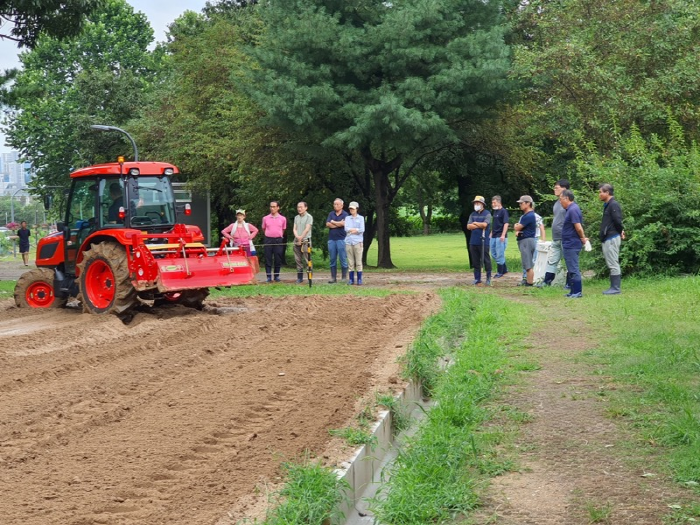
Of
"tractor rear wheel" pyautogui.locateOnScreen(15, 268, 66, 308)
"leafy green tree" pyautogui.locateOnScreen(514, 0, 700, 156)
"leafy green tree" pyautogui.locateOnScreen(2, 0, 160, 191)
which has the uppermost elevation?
"leafy green tree" pyautogui.locateOnScreen(2, 0, 160, 191)

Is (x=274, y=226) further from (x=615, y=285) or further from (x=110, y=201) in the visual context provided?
(x=615, y=285)

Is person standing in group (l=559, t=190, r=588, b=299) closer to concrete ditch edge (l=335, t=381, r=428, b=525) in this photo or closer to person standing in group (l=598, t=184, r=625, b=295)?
person standing in group (l=598, t=184, r=625, b=295)

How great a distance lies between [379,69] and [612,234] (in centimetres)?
1161

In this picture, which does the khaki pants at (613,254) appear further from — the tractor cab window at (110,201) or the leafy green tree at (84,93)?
the leafy green tree at (84,93)

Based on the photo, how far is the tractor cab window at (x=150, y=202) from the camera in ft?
50.4

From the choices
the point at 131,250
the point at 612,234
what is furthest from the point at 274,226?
the point at 612,234

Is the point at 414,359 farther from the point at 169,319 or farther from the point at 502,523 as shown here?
the point at 169,319

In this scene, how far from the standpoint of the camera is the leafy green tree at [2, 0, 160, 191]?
49575 mm

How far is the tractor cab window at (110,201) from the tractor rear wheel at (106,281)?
55cm

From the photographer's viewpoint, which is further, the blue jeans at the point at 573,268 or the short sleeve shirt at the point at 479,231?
the short sleeve shirt at the point at 479,231

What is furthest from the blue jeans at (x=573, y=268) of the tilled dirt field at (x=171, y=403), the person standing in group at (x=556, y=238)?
the tilled dirt field at (x=171, y=403)

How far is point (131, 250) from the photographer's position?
14.6 meters

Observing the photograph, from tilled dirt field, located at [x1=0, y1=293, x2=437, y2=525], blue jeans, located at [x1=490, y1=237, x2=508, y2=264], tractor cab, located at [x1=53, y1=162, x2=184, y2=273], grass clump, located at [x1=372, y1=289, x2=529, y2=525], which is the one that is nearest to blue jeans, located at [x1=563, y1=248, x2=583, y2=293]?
tilled dirt field, located at [x1=0, y1=293, x2=437, y2=525]

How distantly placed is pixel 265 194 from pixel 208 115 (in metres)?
6.63
